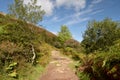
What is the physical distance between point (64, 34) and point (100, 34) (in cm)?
2566

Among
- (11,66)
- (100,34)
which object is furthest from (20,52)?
(100,34)

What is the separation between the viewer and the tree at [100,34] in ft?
76.9

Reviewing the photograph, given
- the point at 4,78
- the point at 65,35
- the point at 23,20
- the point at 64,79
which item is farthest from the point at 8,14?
the point at 65,35

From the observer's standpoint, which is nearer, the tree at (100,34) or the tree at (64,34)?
the tree at (100,34)

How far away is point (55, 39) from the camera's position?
4506 cm

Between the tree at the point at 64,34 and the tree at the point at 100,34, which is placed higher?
the tree at the point at 64,34

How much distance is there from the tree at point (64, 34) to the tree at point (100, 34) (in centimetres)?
2042

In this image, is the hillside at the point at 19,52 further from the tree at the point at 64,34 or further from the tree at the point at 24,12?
the tree at the point at 64,34

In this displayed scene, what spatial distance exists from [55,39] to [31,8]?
26195mm

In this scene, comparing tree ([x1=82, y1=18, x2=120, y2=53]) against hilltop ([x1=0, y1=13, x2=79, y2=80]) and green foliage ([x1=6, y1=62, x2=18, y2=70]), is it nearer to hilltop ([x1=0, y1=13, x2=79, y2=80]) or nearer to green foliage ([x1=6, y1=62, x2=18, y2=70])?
hilltop ([x1=0, y1=13, x2=79, y2=80])

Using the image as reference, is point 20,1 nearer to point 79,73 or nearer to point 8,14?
point 8,14

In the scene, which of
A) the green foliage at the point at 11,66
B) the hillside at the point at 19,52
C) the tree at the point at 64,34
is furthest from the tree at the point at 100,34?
the tree at the point at 64,34

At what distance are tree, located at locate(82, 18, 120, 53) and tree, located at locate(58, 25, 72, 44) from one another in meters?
20.4

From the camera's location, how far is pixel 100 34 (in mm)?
23984
